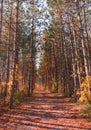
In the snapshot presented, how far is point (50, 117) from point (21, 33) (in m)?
17.8

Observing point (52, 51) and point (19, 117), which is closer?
point (19, 117)

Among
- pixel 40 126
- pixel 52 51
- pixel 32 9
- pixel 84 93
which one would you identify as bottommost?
pixel 40 126

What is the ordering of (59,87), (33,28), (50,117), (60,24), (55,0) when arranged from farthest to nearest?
(59,87) < (33,28) < (60,24) < (55,0) < (50,117)

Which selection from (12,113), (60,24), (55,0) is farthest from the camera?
(60,24)

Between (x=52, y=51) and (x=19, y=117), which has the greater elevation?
(x=52, y=51)

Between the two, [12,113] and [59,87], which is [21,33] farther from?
[12,113]

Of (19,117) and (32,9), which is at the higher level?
(32,9)

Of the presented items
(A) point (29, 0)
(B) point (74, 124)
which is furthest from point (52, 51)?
(B) point (74, 124)

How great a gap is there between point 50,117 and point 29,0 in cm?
1058

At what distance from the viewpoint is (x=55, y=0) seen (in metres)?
19.0

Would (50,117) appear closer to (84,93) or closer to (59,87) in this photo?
(84,93)

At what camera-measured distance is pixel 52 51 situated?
1596 inches

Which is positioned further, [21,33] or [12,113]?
[21,33]

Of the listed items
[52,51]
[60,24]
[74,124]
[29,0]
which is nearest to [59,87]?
[52,51]
